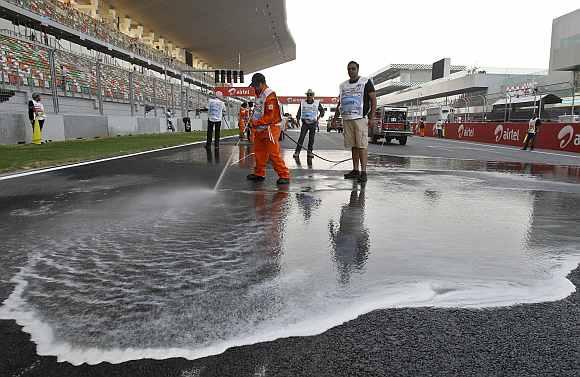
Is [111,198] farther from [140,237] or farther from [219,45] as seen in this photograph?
[219,45]

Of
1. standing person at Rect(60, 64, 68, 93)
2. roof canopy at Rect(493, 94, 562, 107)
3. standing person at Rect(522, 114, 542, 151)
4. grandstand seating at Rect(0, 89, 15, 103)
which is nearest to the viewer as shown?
grandstand seating at Rect(0, 89, 15, 103)

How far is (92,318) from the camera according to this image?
6.49 ft

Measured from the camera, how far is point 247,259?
9.33ft

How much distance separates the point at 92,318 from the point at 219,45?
65.3m

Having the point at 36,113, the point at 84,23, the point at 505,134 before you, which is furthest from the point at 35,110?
the point at 505,134

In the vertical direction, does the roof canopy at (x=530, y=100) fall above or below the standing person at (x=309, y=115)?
above

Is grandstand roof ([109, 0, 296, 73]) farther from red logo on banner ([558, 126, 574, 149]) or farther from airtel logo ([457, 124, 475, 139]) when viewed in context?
red logo on banner ([558, 126, 574, 149])

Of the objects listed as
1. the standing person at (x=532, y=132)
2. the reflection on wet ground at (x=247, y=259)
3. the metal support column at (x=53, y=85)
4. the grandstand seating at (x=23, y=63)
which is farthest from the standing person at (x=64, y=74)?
the standing person at (x=532, y=132)

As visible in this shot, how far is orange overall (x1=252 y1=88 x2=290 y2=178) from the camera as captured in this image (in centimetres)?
657

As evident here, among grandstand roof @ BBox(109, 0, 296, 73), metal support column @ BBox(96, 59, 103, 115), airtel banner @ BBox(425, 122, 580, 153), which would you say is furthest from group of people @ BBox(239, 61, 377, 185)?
grandstand roof @ BBox(109, 0, 296, 73)

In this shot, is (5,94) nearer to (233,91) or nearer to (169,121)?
(169,121)

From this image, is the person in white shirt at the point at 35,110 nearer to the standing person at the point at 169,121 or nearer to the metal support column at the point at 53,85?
the metal support column at the point at 53,85

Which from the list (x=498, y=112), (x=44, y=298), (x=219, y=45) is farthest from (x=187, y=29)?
(x=44, y=298)

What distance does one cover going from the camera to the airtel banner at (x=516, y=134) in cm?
1845
